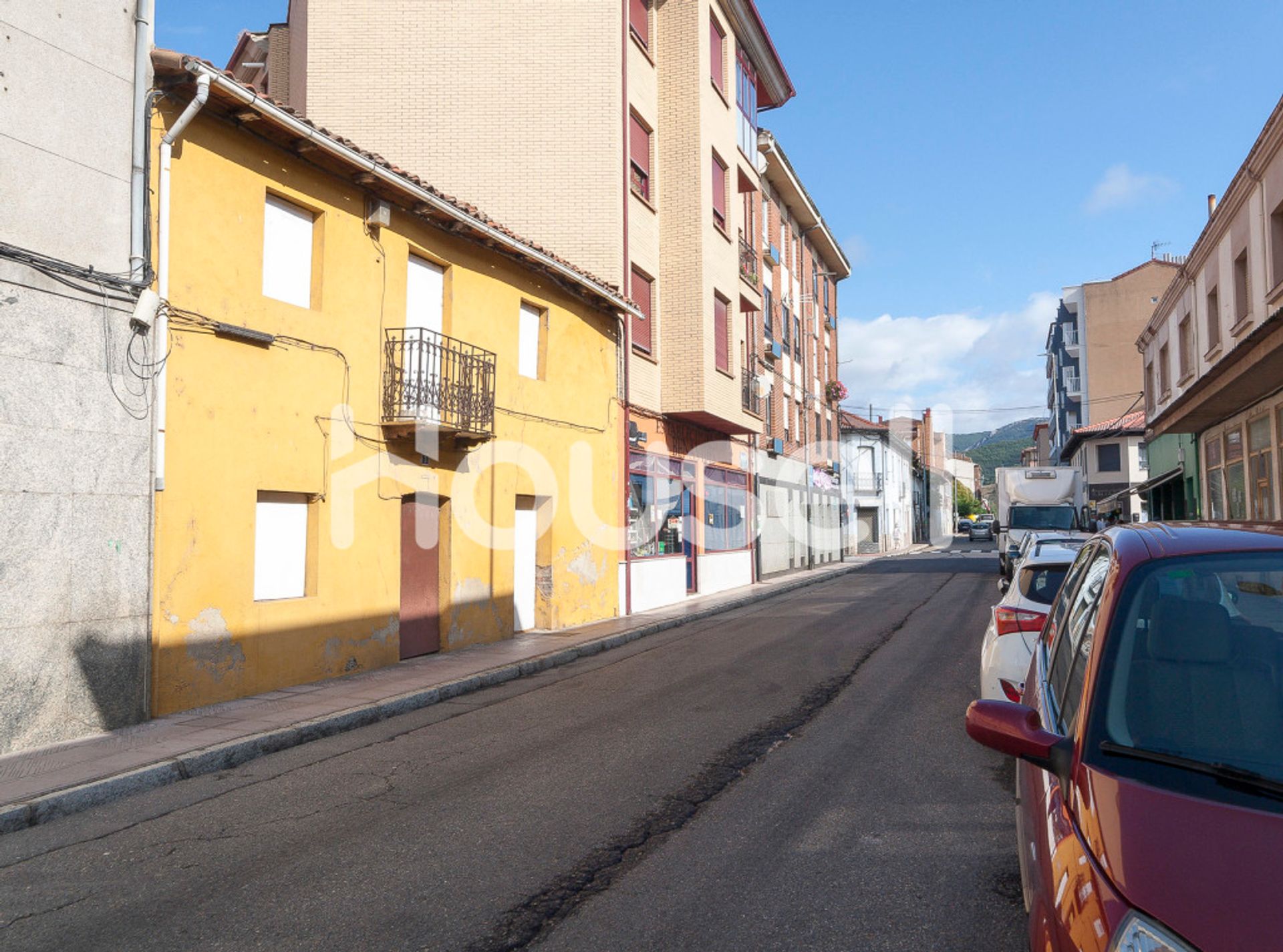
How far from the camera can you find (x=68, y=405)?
7703 mm

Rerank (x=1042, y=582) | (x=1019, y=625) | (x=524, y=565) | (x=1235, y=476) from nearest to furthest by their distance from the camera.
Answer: (x=1019, y=625) → (x=1042, y=582) → (x=524, y=565) → (x=1235, y=476)

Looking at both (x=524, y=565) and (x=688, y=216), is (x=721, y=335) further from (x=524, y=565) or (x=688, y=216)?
(x=524, y=565)

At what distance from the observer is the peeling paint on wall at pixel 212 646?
350 inches

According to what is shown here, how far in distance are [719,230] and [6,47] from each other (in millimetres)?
16101

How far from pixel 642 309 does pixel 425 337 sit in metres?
7.96

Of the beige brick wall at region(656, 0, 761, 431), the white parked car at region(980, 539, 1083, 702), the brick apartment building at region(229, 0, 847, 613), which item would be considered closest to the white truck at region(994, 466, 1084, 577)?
the brick apartment building at region(229, 0, 847, 613)

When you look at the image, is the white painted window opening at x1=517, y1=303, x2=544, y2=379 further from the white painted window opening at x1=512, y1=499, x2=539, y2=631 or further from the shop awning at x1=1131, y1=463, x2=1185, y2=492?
the shop awning at x1=1131, y1=463, x2=1185, y2=492

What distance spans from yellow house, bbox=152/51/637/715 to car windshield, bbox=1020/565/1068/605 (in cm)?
708

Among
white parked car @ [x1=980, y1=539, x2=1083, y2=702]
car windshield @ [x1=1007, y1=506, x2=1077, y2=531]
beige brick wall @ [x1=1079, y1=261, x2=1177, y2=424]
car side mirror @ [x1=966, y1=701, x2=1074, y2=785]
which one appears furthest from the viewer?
beige brick wall @ [x1=1079, y1=261, x2=1177, y2=424]

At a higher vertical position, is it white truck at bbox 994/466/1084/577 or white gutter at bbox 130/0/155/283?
white gutter at bbox 130/0/155/283

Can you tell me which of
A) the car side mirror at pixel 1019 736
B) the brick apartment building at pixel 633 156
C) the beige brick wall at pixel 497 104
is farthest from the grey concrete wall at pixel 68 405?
the beige brick wall at pixel 497 104

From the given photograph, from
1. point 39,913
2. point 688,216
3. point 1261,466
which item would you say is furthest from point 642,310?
point 39,913

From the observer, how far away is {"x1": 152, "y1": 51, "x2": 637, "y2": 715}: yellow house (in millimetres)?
8883

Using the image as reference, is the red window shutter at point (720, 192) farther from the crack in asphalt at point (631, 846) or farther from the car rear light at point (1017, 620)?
the car rear light at point (1017, 620)
